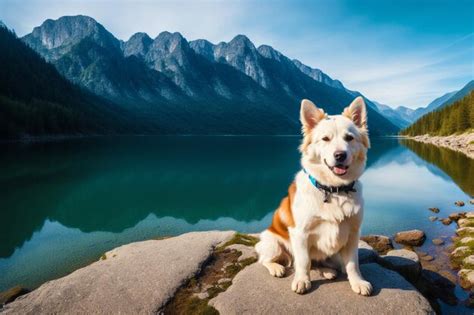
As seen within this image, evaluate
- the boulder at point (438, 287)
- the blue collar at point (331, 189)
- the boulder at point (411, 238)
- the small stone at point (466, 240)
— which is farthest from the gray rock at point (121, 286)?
the small stone at point (466, 240)

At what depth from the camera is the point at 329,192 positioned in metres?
5.44

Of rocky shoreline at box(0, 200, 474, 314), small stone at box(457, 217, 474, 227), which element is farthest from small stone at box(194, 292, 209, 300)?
small stone at box(457, 217, 474, 227)

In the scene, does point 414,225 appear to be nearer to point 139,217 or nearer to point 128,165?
point 139,217

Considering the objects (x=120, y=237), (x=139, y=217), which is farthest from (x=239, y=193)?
(x=120, y=237)

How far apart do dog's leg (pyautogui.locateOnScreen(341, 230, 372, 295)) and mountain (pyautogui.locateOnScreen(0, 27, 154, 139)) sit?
103 meters

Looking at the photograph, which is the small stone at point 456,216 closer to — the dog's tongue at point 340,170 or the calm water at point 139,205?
the calm water at point 139,205

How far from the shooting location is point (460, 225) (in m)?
17.1

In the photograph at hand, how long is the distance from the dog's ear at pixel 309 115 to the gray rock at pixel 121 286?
4.34m

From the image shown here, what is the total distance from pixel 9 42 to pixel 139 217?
9063 inches

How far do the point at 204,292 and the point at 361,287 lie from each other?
10.2 ft

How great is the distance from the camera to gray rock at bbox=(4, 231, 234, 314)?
5.96 meters

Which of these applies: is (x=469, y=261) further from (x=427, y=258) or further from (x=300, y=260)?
(x=300, y=260)

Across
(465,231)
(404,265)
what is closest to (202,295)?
(404,265)

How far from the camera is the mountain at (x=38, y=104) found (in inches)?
3733
